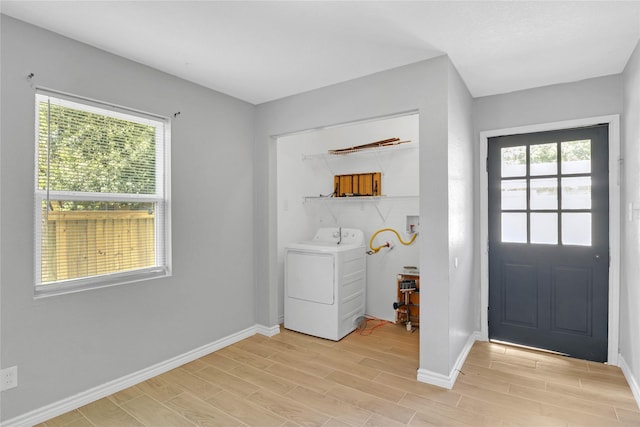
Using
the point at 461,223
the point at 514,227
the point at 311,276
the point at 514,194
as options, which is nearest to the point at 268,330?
the point at 311,276

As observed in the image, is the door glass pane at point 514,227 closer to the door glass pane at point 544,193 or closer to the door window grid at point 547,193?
the door window grid at point 547,193

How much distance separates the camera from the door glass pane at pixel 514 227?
3.26 m

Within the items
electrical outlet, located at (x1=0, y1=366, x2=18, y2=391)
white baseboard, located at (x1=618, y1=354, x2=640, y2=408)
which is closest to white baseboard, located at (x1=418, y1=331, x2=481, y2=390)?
white baseboard, located at (x1=618, y1=354, x2=640, y2=408)

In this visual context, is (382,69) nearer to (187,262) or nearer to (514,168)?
(514,168)

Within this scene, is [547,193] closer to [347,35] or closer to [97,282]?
[347,35]

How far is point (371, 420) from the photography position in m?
2.11

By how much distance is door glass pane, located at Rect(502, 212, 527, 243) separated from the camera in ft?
10.7

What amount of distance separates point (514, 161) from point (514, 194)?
328 millimetres

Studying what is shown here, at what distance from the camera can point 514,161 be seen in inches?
130

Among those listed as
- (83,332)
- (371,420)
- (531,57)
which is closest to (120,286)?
(83,332)

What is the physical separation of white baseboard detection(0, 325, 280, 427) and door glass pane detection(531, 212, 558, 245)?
10.1ft

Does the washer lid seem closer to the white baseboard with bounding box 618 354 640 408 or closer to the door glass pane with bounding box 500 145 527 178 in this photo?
the door glass pane with bounding box 500 145 527 178

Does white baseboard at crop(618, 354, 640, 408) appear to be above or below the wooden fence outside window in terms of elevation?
below

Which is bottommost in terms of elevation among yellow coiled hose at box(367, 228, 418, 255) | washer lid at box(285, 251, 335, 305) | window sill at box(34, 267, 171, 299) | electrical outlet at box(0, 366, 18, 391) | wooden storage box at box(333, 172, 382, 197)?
electrical outlet at box(0, 366, 18, 391)
